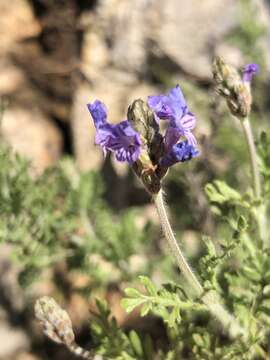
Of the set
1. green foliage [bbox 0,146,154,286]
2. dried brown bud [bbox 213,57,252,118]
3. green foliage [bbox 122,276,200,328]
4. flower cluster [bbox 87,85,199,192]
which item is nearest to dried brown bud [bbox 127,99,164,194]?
flower cluster [bbox 87,85,199,192]

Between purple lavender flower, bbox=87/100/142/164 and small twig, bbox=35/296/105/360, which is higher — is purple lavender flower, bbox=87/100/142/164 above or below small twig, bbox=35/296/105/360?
above

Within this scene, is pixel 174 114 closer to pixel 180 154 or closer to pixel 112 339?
pixel 180 154

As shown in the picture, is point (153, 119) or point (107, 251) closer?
point (153, 119)

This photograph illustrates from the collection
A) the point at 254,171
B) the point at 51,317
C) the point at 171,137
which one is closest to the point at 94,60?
the point at 254,171

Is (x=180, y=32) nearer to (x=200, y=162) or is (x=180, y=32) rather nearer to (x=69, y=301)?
(x=200, y=162)

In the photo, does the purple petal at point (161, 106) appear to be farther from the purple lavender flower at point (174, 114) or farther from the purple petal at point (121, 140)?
the purple petal at point (121, 140)

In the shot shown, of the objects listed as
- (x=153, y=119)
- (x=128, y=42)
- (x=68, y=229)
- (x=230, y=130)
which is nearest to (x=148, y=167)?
(x=153, y=119)

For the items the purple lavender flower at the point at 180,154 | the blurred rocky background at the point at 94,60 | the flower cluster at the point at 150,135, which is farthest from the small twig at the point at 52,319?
the blurred rocky background at the point at 94,60

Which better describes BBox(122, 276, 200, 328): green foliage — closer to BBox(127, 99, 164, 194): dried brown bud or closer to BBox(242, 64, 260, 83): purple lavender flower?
BBox(127, 99, 164, 194): dried brown bud
